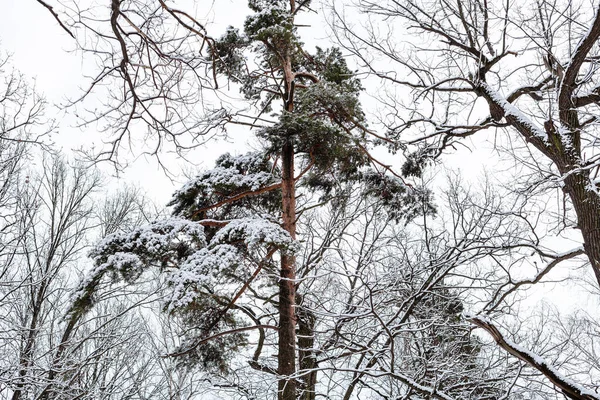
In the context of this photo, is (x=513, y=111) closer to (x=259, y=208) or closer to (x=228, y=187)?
(x=228, y=187)

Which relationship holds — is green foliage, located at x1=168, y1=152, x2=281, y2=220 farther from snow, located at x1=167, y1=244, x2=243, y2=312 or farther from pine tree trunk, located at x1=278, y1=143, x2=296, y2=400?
snow, located at x1=167, y1=244, x2=243, y2=312

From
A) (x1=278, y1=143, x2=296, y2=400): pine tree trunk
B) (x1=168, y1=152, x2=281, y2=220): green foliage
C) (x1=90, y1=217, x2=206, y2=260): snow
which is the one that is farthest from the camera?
(x1=168, y1=152, x2=281, y2=220): green foliage

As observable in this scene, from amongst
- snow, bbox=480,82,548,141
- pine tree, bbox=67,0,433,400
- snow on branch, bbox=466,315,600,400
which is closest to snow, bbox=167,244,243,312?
pine tree, bbox=67,0,433,400

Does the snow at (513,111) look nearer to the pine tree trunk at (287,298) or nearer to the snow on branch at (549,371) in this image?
the snow on branch at (549,371)

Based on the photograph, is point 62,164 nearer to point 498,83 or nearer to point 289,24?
point 289,24

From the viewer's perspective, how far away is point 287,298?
6996 millimetres

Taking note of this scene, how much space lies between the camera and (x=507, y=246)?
15.0 ft

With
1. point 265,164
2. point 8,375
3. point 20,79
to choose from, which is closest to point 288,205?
point 265,164

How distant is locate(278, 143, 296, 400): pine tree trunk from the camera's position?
259 inches

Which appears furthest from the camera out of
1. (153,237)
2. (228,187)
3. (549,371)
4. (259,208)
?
(259,208)

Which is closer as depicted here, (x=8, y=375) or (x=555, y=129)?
(x=555, y=129)

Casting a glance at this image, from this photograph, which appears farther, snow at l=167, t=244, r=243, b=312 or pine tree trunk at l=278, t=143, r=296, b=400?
pine tree trunk at l=278, t=143, r=296, b=400

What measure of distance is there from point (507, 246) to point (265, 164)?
4.64 m

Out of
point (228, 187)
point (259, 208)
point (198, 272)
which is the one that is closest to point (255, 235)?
point (198, 272)
